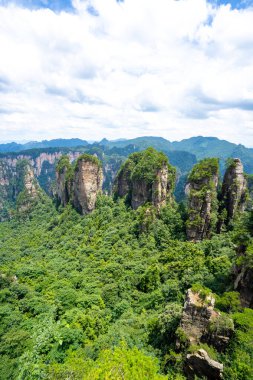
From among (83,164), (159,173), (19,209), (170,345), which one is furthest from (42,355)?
(19,209)

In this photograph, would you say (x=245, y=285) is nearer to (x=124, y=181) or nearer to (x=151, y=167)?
(x=151, y=167)

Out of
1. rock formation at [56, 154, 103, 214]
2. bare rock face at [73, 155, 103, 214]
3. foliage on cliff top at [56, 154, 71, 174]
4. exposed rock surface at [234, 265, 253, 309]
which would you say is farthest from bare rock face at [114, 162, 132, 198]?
exposed rock surface at [234, 265, 253, 309]

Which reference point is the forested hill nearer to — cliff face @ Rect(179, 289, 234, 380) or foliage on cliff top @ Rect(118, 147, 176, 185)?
cliff face @ Rect(179, 289, 234, 380)

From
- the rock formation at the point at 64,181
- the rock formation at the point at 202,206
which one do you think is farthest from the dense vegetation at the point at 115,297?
the rock formation at the point at 64,181

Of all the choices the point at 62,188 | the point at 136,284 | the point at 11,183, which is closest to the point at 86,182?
the point at 62,188

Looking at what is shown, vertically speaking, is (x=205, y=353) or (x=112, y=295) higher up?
(x=205, y=353)

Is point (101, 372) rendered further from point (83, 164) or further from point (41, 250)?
point (83, 164)
